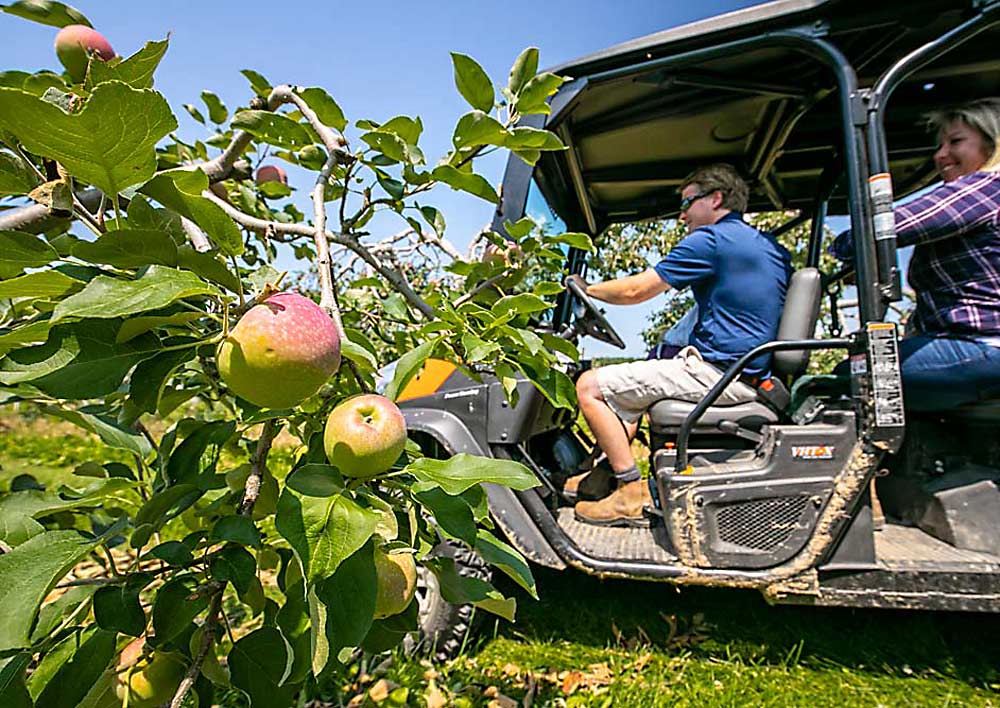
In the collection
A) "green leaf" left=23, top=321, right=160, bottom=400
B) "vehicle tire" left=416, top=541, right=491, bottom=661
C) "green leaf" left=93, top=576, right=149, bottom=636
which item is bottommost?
"vehicle tire" left=416, top=541, right=491, bottom=661

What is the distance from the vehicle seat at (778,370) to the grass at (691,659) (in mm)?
782

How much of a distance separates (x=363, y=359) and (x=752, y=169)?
2.99 metres

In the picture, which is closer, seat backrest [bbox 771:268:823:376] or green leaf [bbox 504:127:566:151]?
green leaf [bbox 504:127:566:151]

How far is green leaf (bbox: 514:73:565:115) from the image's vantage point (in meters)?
0.98

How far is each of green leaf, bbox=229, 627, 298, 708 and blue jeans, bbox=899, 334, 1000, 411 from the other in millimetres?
2081

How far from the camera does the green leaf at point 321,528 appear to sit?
538mm

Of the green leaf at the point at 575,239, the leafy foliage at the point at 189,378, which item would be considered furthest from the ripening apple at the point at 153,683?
the green leaf at the point at 575,239

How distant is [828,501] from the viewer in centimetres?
189

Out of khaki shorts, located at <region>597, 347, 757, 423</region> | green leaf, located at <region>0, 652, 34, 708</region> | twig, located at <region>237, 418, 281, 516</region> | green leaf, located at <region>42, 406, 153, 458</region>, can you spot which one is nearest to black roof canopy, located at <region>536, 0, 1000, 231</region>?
khaki shorts, located at <region>597, 347, 757, 423</region>

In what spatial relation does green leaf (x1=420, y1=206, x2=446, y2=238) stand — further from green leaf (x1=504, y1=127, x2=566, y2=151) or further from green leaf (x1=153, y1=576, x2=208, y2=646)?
green leaf (x1=153, y1=576, x2=208, y2=646)

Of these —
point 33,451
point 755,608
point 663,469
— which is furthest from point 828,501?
point 33,451

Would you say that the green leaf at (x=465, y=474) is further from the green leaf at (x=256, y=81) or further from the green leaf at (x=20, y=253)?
the green leaf at (x=256, y=81)

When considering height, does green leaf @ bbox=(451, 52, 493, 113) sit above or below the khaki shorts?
above

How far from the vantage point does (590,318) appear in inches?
102
